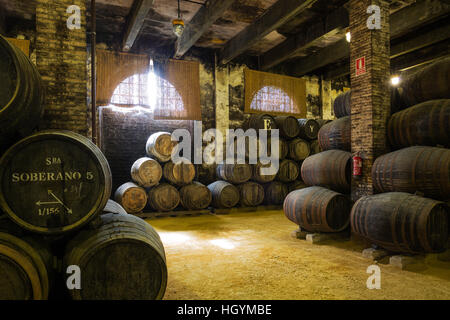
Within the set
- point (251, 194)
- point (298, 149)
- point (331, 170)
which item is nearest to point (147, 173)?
point (251, 194)

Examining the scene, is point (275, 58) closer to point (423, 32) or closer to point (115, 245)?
point (423, 32)

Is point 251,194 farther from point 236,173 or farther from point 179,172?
point 179,172

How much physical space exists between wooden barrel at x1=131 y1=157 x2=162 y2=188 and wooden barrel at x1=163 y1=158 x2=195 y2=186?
253 millimetres

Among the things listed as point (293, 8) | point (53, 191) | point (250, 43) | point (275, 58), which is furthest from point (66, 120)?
point (275, 58)

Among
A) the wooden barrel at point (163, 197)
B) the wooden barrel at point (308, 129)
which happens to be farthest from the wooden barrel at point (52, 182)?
the wooden barrel at point (308, 129)

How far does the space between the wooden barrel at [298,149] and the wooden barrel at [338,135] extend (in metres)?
3.25

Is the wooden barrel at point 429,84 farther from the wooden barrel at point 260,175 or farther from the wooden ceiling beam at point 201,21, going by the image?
the wooden barrel at point 260,175

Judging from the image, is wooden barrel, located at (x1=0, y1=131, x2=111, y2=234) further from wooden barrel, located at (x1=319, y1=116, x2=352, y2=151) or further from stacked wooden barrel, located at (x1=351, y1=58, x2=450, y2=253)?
wooden barrel, located at (x1=319, y1=116, x2=352, y2=151)

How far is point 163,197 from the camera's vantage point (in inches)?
301

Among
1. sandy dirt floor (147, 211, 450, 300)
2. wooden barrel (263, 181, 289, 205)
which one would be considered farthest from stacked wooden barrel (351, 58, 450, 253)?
wooden barrel (263, 181, 289, 205)

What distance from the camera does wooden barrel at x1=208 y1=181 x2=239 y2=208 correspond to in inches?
328

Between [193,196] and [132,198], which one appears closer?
[132,198]

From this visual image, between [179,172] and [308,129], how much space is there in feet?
14.5
